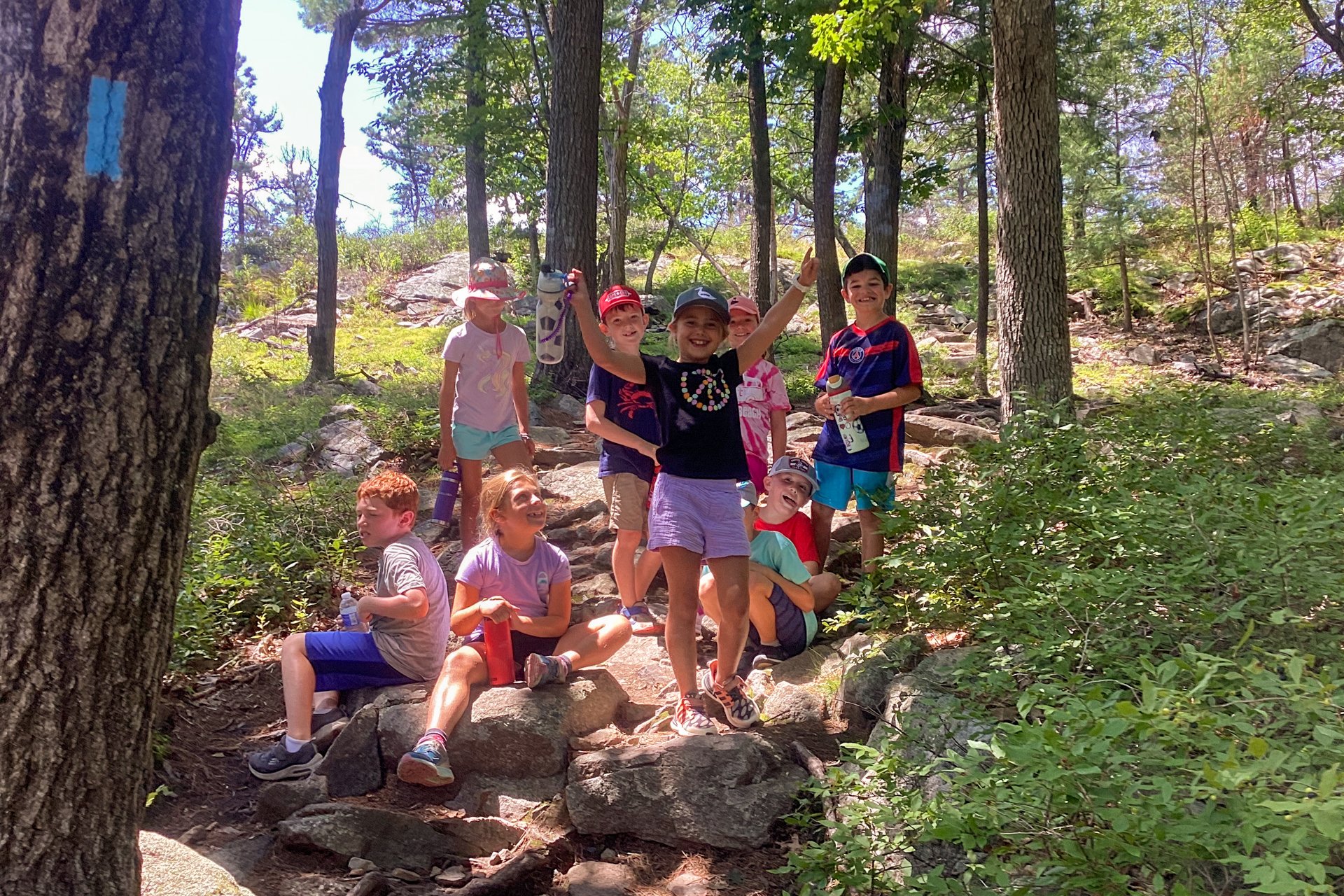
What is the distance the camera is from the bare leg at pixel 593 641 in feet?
13.1

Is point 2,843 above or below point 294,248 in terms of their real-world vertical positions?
below

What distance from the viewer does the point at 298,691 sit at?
376 centimetres

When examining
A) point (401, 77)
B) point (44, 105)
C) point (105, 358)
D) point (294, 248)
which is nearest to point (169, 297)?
point (105, 358)

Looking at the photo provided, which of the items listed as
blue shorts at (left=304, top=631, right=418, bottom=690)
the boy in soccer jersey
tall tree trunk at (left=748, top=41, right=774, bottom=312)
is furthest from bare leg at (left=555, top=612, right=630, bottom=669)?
tall tree trunk at (left=748, top=41, right=774, bottom=312)

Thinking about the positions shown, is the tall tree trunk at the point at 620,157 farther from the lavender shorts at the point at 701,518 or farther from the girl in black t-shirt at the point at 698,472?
the lavender shorts at the point at 701,518

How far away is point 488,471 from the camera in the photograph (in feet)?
24.6

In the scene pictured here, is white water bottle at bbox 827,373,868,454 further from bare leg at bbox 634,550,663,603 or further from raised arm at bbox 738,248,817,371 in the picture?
bare leg at bbox 634,550,663,603

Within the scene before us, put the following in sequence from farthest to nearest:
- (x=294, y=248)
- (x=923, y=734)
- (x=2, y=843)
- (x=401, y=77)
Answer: (x=294, y=248) < (x=401, y=77) < (x=923, y=734) < (x=2, y=843)

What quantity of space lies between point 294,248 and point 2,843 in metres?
29.0

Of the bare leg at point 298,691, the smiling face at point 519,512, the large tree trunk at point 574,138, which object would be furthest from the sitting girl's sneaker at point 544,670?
the large tree trunk at point 574,138

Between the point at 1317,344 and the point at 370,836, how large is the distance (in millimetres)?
15553

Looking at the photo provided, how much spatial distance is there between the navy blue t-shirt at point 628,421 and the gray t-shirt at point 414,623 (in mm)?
1119

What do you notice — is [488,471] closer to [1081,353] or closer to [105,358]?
[105,358]

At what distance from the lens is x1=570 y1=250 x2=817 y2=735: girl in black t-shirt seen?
3.58 m
